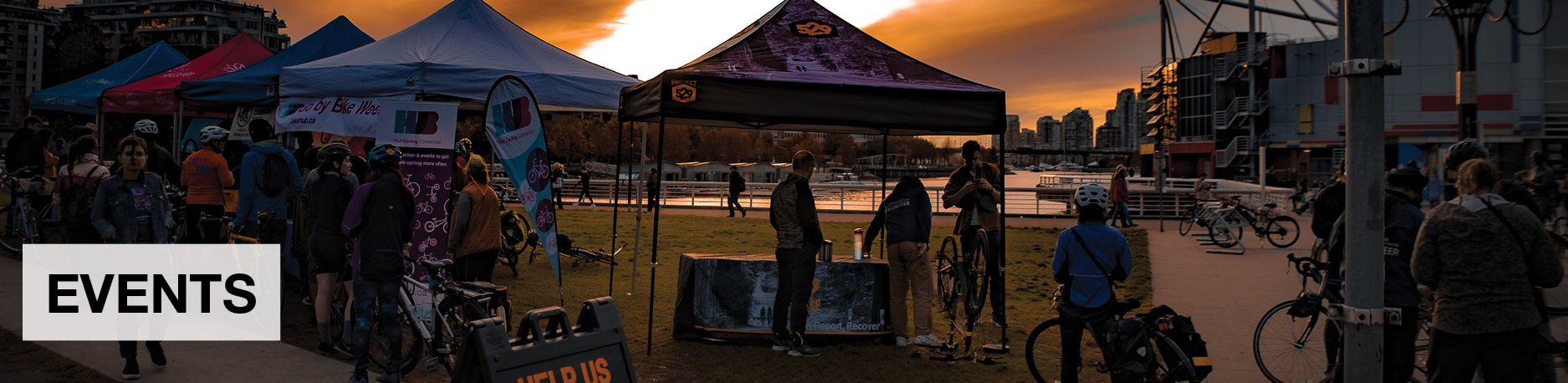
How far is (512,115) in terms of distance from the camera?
7.52 metres

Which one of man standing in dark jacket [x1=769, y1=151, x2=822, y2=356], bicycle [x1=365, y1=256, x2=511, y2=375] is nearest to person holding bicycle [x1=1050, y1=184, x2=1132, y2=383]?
man standing in dark jacket [x1=769, y1=151, x2=822, y2=356]

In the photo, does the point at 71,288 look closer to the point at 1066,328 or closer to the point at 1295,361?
the point at 1066,328

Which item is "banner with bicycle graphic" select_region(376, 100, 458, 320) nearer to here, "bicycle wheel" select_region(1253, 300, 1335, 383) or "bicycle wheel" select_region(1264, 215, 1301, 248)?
"bicycle wheel" select_region(1253, 300, 1335, 383)

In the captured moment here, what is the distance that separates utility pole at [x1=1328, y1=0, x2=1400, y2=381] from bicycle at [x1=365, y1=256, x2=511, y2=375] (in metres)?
4.60

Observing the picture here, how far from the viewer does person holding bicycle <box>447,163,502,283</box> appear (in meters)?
7.23

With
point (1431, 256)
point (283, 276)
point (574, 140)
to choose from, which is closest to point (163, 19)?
point (574, 140)

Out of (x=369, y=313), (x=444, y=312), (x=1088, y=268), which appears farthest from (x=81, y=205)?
(x=1088, y=268)

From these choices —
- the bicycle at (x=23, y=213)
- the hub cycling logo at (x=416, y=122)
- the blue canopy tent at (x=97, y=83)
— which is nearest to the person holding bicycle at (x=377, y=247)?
the hub cycling logo at (x=416, y=122)

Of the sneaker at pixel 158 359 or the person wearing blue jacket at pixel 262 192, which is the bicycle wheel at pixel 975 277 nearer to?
the person wearing blue jacket at pixel 262 192

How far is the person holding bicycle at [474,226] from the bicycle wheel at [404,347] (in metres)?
1.14

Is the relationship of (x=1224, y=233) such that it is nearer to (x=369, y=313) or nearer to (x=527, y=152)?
(x=527, y=152)

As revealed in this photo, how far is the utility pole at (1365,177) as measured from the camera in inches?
112

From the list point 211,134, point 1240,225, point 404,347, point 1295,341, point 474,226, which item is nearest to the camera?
point 1295,341

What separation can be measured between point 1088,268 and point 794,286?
2.36 metres
